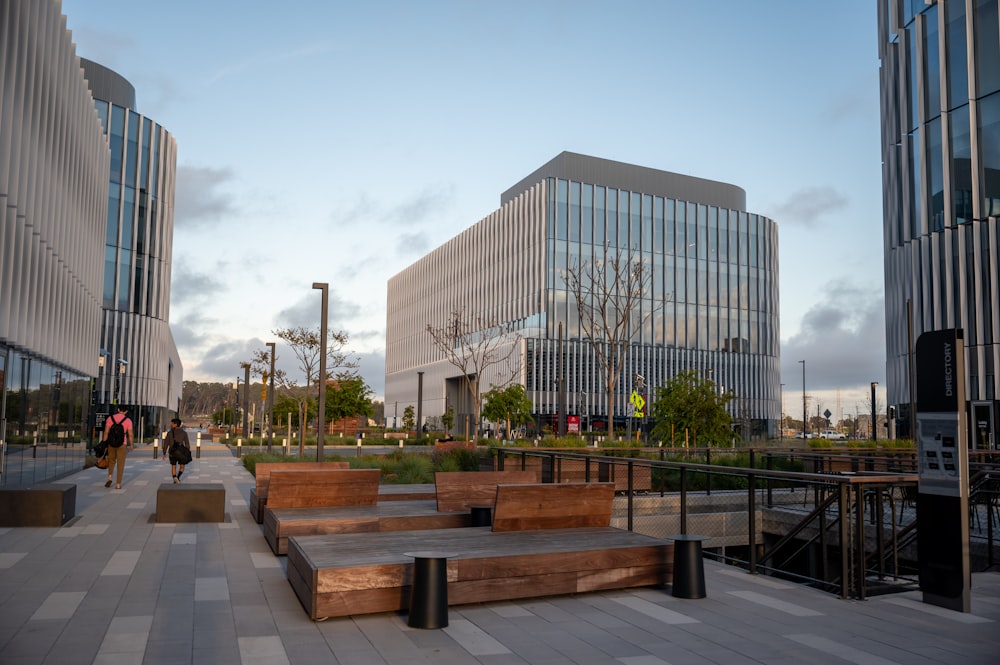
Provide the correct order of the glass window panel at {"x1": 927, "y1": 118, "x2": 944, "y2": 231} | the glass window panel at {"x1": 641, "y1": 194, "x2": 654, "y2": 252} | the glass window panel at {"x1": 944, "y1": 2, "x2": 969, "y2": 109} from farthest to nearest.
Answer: the glass window panel at {"x1": 641, "y1": 194, "x2": 654, "y2": 252} → the glass window panel at {"x1": 927, "y1": 118, "x2": 944, "y2": 231} → the glass window panel at {"x1": 944, "y1": 2, "x2": 969, "y2": 109}

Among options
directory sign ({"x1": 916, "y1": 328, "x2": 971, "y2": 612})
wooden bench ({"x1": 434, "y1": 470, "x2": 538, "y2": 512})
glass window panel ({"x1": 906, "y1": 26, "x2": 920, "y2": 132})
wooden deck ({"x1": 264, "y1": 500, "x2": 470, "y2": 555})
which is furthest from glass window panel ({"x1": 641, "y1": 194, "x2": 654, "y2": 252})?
directory sign ({"x1": 916, "y1": 328, "x2": 971, "y2": 612})

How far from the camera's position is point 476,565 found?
23.7 ft

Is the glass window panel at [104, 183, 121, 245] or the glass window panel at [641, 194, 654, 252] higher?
the glass window panel at [641, 194, 654, 252]

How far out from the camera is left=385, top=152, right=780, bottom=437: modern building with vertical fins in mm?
69125

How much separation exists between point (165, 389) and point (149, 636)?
5955 centimetres

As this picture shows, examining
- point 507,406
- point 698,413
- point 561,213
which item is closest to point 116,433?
point 698,413

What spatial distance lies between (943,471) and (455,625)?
4.94m

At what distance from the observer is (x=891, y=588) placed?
8.70 meters

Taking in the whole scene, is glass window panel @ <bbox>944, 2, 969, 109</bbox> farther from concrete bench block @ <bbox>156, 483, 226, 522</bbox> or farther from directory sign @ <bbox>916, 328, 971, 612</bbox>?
concrete bench block @ <bbox>156, 483, 226, 522</bbox>

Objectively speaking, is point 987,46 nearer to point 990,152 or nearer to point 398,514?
point 990,152

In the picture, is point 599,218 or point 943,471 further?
point 599,218

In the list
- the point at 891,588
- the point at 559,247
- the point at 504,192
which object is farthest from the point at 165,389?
the point at 891,588

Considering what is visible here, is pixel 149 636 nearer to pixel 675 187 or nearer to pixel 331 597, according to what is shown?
pixel 331 597

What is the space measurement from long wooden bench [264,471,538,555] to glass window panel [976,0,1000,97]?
1423 inches
